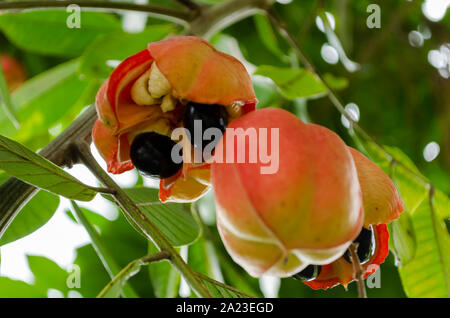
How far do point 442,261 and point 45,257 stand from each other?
0.80m

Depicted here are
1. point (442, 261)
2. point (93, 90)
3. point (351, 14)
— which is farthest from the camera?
point (351, 14)

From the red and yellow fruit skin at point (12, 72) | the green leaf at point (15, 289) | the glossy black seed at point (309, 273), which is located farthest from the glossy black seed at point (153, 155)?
the red and yellow fruit skin at point (12, 72)

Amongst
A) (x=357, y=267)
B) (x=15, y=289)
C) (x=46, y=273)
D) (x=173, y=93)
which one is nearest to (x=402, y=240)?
(x=357, y=267)

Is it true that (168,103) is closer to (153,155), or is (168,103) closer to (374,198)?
(153,155)

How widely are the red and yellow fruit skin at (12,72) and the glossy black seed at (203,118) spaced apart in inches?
38.5

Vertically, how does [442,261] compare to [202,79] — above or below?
below

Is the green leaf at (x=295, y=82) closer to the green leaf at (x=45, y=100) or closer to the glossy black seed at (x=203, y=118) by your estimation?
the glossy black seed at (x=203, y=118)

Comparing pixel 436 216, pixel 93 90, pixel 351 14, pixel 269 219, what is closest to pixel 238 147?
pixel 269 219

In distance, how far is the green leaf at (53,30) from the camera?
3.80ft

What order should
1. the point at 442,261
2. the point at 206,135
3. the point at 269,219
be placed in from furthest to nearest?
the point at 442,261, the point at 206,135, the point at 269,219

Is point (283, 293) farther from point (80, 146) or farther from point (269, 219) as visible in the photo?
point (269, 219)

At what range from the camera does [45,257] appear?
4.01 feet

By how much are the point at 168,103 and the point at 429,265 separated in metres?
0.44

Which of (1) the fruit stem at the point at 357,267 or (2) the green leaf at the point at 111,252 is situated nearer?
(1) the fruit stem at the point at 357,267
